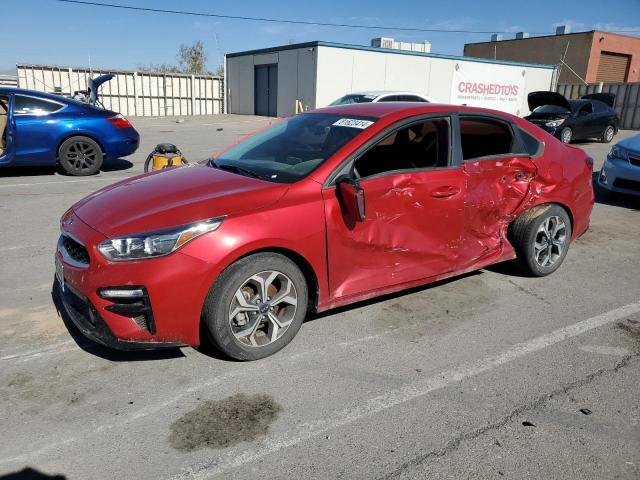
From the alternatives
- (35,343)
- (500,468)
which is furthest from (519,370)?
(35,343)

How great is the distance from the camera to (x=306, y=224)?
3.27 m

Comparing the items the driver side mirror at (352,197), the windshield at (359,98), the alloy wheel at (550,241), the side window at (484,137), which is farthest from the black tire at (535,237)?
the windshield at (359,98)

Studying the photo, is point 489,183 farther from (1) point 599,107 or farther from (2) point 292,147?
(1) point 599,107

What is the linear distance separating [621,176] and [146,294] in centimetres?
774

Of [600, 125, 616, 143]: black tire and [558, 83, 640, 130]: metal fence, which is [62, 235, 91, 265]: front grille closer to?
[600, 125, 616, 143]: black tire

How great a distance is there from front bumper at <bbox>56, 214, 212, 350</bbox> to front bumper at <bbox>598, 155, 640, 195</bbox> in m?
7.38

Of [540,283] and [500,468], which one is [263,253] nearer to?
[500,468]

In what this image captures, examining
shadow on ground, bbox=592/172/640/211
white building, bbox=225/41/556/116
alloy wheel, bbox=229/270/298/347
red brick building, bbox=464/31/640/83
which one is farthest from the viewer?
red brick building, bbox=464/31/640/83

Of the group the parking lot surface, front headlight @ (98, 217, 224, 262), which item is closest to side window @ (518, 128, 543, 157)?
the parking lot surface

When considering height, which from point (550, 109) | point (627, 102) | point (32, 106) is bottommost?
point (32, 106)

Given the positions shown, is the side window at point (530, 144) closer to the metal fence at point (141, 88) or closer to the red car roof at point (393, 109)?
the red car roof at point (393, 109)

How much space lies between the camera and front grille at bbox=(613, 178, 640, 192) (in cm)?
793

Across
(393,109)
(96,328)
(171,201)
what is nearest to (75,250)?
(96,328)

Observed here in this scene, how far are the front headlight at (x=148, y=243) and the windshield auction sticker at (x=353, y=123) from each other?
147 centimetres
